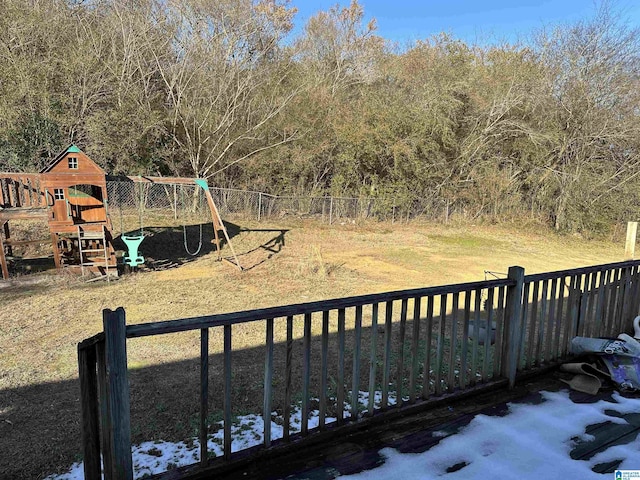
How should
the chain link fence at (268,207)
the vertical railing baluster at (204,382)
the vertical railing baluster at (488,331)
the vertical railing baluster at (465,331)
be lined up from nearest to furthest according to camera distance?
1. the vertical railing baluster at (204,382)
2. the vertical railing baluster at (465,331)
3. the vertical railing baluster at (488,331)
4. the chain link fence at (268,207)

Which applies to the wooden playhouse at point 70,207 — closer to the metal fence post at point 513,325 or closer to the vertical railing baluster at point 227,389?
the vertical railing baluster at point 227,389

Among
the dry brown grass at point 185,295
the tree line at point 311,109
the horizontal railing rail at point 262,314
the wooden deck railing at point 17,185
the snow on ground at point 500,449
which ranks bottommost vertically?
the dry brown grass at point 185,295

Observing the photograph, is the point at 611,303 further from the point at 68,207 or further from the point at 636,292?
the point at 68,207

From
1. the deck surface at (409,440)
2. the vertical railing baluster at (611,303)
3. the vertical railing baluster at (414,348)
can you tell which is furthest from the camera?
the vertical railing baluster at (611,303)

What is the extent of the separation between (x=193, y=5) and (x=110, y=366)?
16.0 metres

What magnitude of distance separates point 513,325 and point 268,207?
45.5 ft

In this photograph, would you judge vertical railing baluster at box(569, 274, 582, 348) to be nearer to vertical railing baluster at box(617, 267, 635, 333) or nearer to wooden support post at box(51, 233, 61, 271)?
vertical railing baluster at box(617, 267, 635, 333)

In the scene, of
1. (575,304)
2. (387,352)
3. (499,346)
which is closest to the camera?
(387,352)

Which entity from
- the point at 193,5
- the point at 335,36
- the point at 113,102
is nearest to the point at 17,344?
the point at 113,102

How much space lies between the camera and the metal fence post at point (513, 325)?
114 inches

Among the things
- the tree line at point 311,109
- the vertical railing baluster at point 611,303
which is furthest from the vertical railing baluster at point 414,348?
the tree line at point 311,109

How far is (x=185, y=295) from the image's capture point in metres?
6.85

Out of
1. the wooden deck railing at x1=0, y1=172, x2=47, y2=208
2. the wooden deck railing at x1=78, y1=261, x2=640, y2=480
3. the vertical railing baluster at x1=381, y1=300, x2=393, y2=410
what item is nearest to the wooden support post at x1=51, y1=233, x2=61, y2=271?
the wooden deck railing at x1=0, y1=172, x2=47, y2=208

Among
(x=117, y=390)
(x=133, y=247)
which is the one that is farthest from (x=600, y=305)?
(x=133, y=247)
